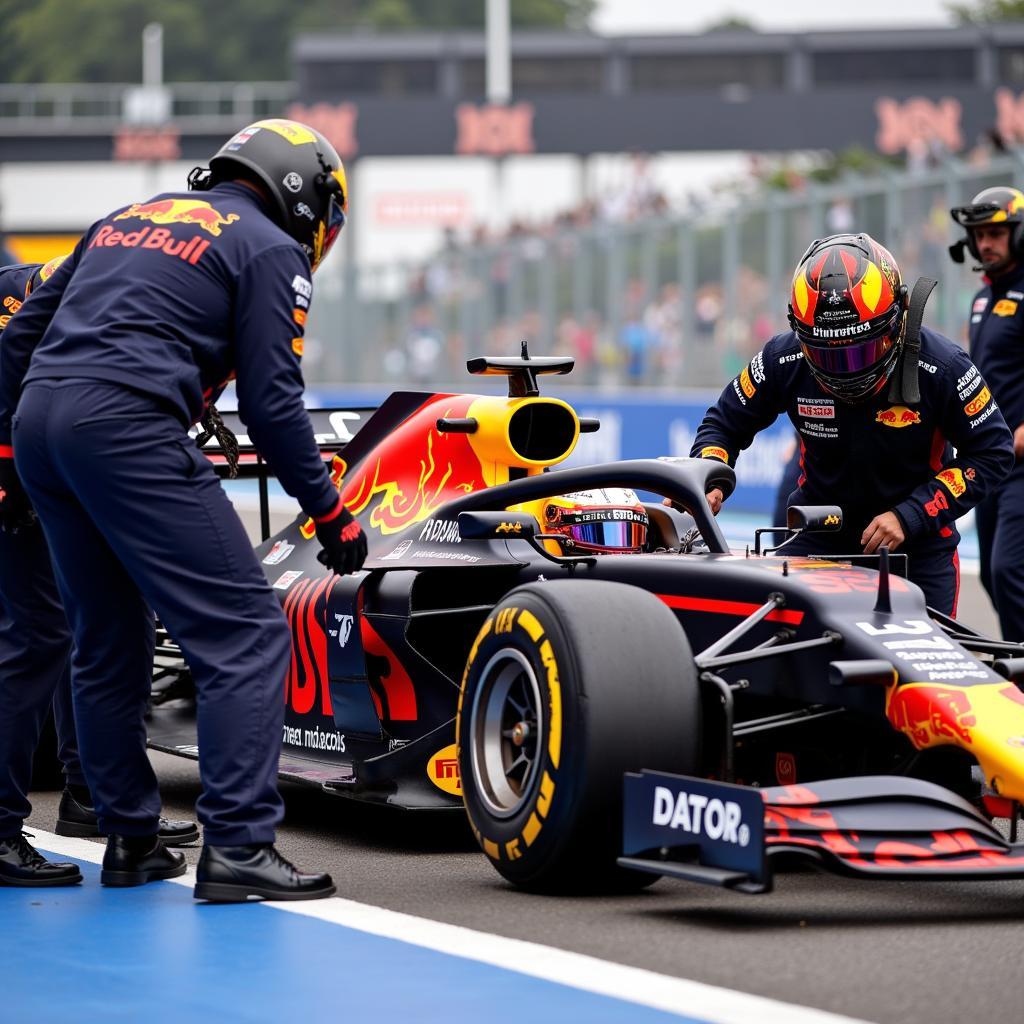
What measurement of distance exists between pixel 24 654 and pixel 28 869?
589 millimetres

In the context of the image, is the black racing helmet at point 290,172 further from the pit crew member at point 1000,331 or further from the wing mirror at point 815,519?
the pit crew member at point 1000,331

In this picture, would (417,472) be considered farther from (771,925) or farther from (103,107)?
(103,107)

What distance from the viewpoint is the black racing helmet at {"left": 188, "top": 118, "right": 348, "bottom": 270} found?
5.48 m

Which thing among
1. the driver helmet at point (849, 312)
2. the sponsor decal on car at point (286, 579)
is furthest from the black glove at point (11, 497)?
the driver helmet at point (849, 312)

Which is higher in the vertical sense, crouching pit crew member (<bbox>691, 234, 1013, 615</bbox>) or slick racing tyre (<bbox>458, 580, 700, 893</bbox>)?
crouching pit crew member (<bbox>691, 234, 1013, 615</bbox>)

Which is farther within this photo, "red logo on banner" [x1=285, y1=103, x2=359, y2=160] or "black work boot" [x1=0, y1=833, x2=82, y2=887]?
"red logo on banner" [x1=285, y1=103, x2=359, y2=160]

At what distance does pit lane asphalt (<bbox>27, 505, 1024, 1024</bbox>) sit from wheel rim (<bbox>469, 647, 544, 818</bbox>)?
0.80 feet

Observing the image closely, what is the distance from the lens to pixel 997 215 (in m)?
8.53

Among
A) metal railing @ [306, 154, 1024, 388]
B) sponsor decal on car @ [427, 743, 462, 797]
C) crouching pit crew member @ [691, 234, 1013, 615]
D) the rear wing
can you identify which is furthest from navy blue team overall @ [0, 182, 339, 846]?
metal railing @ [306, 154, 1024, 388]

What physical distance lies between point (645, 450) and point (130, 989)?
1571cm

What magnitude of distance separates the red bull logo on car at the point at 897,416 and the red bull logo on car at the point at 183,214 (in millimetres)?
2318

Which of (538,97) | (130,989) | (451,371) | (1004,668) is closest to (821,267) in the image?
(1004,668)

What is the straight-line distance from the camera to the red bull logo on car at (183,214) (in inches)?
206

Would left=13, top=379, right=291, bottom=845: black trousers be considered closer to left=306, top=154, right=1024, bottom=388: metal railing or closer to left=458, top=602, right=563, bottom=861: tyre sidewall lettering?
left=458, top=602, right=563, bottom=861: tyre sidewall lettering
